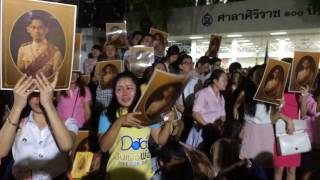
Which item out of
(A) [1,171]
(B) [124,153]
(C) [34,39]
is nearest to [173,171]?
(B) [124,153]

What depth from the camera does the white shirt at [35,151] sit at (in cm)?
290

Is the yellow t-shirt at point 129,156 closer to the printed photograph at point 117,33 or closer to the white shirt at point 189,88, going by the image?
the white shirt at point 189,88

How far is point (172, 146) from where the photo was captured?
13.1 ft

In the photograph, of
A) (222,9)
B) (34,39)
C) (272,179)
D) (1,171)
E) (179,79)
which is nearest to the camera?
(34,39)

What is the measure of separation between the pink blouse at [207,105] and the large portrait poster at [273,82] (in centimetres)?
105

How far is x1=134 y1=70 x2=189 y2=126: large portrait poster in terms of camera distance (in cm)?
296

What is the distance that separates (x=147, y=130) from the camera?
339 centimetres

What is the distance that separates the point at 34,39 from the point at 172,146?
5.60 ft

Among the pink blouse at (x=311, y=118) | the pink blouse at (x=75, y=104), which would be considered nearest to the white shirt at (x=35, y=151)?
the pink blouse at (x=75, y=104)

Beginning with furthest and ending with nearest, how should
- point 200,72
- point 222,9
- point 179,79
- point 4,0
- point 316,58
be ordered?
point 222,9, point 200,72, point 316,58, point 179,79, point 4,0

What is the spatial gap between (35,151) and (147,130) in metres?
0.81

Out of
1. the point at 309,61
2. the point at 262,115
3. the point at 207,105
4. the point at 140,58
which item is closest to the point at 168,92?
the point at 262,115

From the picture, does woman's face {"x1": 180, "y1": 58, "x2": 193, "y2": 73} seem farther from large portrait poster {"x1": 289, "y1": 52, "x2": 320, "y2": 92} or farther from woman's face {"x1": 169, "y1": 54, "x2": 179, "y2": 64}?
large portrait poster {"x1": 289, "y1": 52, "x2": 320, "y2": 92}

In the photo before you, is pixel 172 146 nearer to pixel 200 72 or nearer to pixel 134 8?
pixel 200 72
